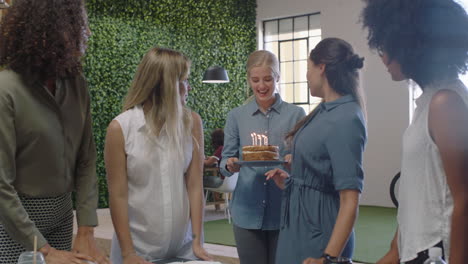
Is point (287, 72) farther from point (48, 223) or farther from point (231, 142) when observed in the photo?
point (48, 223)

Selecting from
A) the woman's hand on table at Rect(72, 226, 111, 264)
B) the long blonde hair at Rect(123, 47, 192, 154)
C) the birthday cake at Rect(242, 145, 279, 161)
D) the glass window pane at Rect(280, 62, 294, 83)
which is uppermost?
the glass window pane at Rect(280, 62, 294, 83)

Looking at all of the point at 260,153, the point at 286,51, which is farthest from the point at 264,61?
the point at 286,51

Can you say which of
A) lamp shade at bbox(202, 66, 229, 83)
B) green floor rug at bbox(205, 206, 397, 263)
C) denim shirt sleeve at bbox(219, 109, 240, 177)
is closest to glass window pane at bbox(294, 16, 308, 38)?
lamp shade at bbox(202, 66, 229, 83)

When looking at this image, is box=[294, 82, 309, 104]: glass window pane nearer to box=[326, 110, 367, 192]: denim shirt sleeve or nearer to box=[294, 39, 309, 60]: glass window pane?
box=[294, 39, 309, 60]: glass window pane

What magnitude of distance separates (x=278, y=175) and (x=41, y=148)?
108cm

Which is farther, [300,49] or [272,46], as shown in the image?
[272,46]

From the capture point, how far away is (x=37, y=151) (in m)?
1.79

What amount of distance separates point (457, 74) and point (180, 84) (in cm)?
97

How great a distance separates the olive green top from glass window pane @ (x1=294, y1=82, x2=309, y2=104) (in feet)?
30.6

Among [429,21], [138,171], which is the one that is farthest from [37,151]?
[429,21]

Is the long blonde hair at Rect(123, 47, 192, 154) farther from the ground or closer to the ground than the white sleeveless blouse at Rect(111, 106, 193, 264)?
farther from the ground

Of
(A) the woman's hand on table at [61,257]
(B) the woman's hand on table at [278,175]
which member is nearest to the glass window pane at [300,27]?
(B) the woman's hand on table at [278,175]

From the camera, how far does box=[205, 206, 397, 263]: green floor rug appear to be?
17.7 feet

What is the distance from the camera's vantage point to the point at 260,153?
2723 mm
